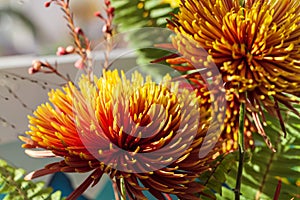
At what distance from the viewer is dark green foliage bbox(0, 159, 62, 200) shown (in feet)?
0.64

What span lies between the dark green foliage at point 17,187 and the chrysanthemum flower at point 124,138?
5 cm

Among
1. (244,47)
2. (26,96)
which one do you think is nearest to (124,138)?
(244,47)

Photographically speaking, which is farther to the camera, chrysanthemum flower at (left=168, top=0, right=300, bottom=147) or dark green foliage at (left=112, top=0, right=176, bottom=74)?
dark green foliage at (left=112, top=0, right=176, bottom=74)

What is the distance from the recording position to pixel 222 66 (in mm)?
161

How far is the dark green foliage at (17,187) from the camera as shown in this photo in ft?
0.64

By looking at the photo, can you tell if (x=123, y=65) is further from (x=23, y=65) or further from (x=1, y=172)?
(x=23, y=65)

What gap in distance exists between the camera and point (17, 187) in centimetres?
20

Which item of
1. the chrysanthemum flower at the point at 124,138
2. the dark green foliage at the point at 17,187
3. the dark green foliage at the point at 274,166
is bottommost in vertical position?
the dark green foliage at the point at 17,187

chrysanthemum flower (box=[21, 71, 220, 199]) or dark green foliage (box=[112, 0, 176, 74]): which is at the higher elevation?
dark green foliage (box=[112, 0, 176, 74])

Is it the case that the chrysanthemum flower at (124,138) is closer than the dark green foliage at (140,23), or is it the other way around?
the chrysanthemum flower at (124,138)

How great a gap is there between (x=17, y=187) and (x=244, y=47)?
0.11 meters

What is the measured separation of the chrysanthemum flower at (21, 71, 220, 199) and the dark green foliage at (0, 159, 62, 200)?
0.05 metres

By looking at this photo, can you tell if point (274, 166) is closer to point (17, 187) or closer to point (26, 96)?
point (17, 187)

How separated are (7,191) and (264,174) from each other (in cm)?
13
